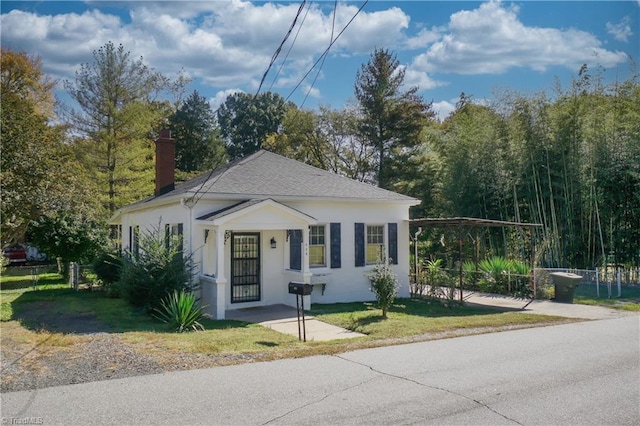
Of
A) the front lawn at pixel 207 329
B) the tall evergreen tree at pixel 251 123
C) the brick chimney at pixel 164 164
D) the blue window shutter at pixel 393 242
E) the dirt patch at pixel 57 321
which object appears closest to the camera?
the front lawn at pixel 207 329

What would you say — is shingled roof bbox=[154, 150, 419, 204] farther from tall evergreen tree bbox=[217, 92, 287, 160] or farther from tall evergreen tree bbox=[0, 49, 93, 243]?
tall evergreen tree bbox=[217, 92, 287, 160]

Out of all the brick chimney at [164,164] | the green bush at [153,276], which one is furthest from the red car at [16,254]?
the green bush at [153,276]

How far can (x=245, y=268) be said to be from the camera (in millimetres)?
13289

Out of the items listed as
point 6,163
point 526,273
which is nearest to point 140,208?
point 6,163

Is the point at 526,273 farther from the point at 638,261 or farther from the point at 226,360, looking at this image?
the point at 226,360

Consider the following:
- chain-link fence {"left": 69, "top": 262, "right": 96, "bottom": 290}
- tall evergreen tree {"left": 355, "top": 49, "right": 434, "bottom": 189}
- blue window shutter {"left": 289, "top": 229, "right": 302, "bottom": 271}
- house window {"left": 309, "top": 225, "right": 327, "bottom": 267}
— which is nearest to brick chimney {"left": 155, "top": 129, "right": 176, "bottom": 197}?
chain-link fence {"left": 69, "top": 262, "right": 96, "bottom": 290}

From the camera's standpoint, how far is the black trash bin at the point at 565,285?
14180mm

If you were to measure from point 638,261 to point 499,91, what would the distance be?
7.77 meters

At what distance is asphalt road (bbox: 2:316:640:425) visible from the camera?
17.1 feet

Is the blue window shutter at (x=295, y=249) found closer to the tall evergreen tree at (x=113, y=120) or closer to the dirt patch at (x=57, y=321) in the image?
the dirt patch at (x=57, y=321)

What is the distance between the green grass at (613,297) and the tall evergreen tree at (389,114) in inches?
660

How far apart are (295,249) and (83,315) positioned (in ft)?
18.2

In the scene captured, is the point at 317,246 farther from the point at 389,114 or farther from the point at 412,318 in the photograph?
the point at 389,114

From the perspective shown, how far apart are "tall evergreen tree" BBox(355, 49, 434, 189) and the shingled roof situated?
15.8 metres
